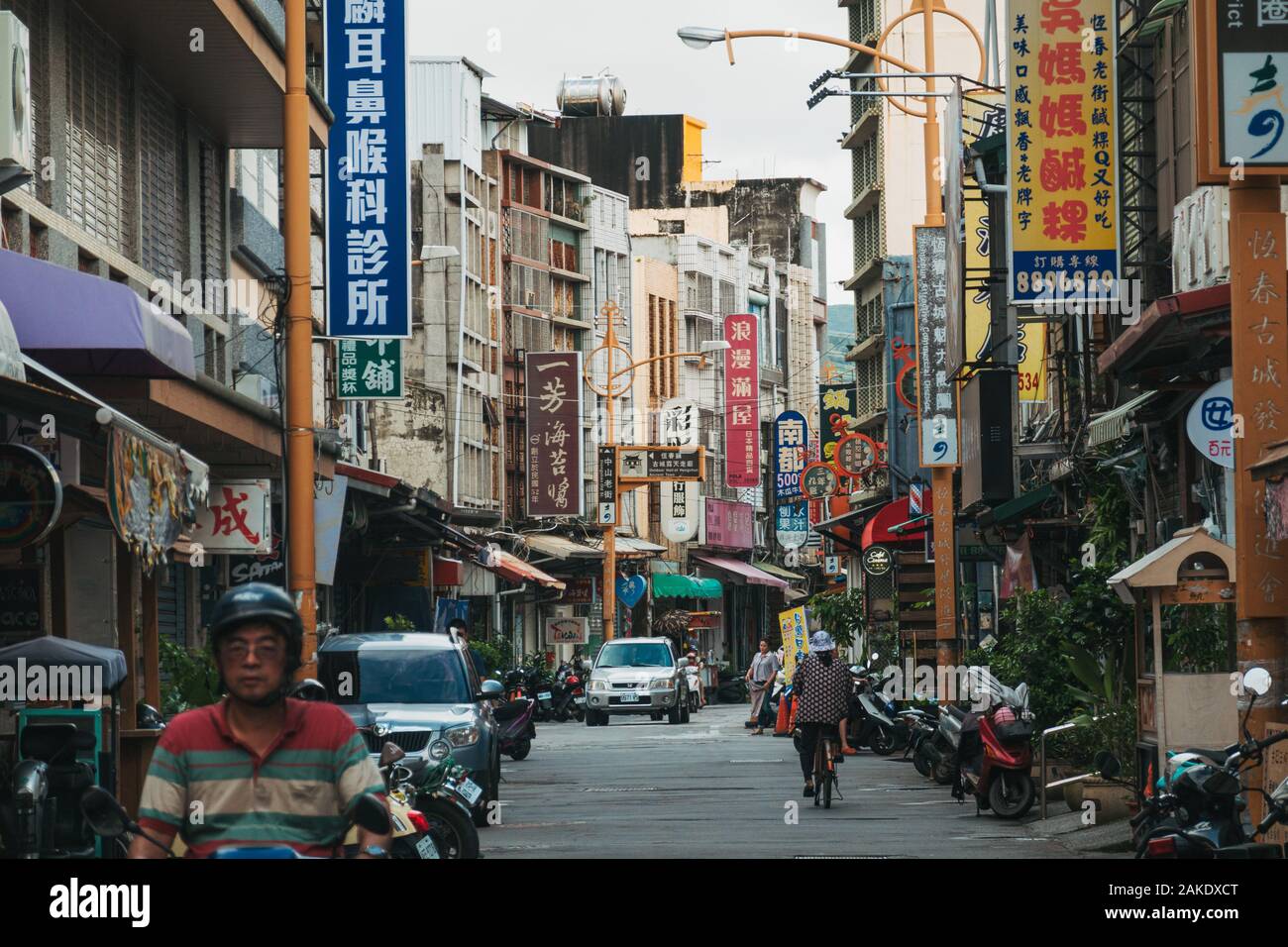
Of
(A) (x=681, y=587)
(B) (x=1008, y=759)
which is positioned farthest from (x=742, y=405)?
(B) (x=1008, y=759)

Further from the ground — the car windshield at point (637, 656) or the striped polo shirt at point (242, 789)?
the striped polo shirt at point (242, 789)

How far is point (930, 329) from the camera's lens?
43719 mm

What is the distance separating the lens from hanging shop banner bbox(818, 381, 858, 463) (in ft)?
256

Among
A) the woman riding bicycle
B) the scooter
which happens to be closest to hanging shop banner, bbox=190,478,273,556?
the woman riding bicycle

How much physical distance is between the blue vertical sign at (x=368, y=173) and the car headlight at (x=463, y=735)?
741 centimetres

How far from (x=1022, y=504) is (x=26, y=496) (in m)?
21.2

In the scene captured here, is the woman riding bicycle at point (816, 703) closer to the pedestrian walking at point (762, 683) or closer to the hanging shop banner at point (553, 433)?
the pedestrian walking at point (762, 683)

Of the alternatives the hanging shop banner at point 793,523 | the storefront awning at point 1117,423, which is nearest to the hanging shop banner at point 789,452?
the hanging shop banner at point 793,523

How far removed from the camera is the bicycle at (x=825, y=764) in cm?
2385

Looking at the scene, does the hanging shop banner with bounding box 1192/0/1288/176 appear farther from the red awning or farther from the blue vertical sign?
the red awning

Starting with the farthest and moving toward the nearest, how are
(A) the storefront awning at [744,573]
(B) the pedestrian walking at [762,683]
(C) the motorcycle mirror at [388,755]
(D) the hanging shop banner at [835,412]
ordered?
1. (A) the storefront awning at [744,573]
2. (D) the hanging shop banner at [835,412]
3. (B) the pedestrian walking at [762,683]
4. (C) the motorcycle mirror at [388,755]

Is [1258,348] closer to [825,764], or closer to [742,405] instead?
[825,764]

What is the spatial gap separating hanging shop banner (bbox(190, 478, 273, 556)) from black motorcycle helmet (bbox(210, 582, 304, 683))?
1564cm

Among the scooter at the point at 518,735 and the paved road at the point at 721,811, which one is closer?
the paved road at the point at 721,811
